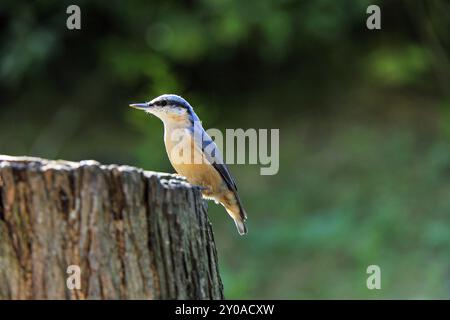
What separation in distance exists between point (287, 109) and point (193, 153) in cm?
562

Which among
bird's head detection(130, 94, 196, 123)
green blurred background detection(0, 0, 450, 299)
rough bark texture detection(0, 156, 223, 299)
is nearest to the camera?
rough bark texture detection(0, 156, 223, 299)

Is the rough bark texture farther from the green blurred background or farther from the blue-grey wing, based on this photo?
the green blurred background

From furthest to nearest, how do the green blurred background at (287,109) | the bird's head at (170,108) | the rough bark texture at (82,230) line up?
the green blurred background at (287,109), the bird's head at (170,108), the rough bark texture at (82,230)

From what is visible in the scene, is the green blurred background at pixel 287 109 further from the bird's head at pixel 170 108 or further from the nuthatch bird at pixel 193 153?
the bird's head at pixel 170 108

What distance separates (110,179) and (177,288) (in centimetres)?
58

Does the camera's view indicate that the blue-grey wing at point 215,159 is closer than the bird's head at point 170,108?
Yes

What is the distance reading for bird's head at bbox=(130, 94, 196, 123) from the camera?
533 cm

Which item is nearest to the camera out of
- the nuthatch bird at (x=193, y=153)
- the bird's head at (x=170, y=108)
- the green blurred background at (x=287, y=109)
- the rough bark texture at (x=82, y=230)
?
the rough bark texture at (x=82, y=230)

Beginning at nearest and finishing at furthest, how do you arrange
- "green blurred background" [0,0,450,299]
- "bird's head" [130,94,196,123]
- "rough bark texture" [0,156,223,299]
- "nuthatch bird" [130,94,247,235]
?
"rough bark texture" [0,156,223,299] → "nuthatch bird" [130,94,247,235] → "bird's head" [130,94,196,123] → "green blurred background" [0,0,450,299]

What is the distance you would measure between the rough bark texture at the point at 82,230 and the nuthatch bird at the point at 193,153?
5.41 feet

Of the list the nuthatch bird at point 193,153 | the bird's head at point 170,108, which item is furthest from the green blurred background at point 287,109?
the bird's head at point 170,108

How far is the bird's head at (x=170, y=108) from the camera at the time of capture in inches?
210

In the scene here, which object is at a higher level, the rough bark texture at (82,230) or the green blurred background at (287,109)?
the green blurred background at (287,109)

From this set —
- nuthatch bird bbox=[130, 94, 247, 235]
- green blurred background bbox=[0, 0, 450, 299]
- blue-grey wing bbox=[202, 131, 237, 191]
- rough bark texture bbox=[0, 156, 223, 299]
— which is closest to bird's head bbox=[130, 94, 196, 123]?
nuthatch bird bbox=[130, 94, 247, 235]
